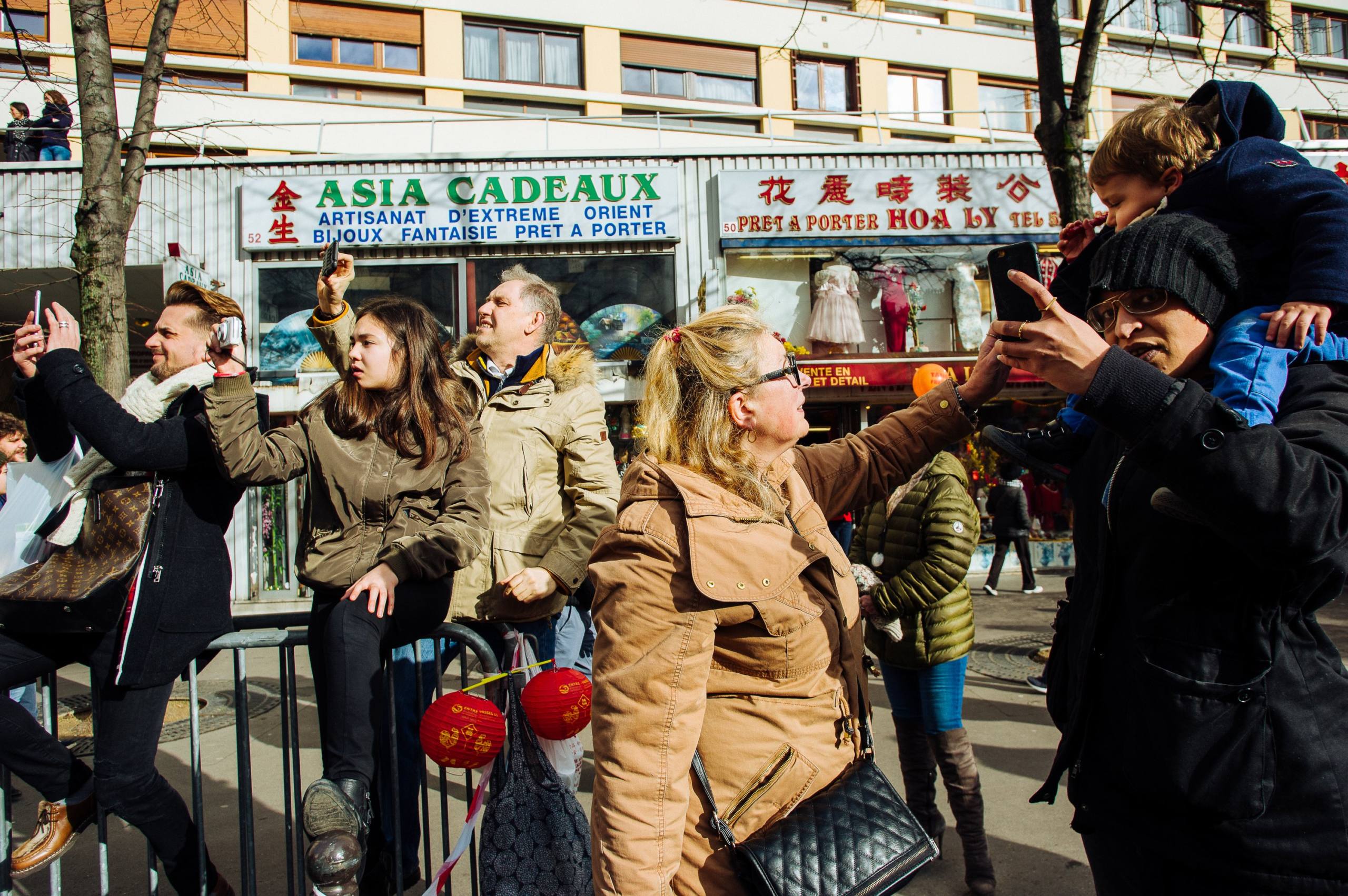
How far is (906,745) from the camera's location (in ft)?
11.8

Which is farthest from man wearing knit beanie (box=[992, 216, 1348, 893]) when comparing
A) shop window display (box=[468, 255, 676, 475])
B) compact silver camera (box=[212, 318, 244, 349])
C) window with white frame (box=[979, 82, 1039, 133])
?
window with white frame (box=[979, 82, 1039, 133])

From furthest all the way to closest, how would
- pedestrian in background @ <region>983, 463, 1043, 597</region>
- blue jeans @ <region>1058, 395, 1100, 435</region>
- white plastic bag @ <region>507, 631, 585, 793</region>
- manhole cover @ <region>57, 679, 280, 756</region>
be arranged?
pedestrian in background @ <region>983, 463, 1043, 597</region> → manhole cover @ <region>57, 679, 280, 756</region> → white plastic bag @ <region>507, 631, 585, 793</region> → blue jeans @ <region>1058, 395, 1100, 435</region>

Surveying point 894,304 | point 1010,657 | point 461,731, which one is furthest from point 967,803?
point 894,304

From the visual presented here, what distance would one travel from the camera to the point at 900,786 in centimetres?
451

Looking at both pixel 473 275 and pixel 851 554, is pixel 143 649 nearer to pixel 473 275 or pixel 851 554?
pixel 851 554

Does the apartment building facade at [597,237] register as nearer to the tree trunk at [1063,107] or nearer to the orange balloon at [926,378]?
the tree trunk at [1063,107]

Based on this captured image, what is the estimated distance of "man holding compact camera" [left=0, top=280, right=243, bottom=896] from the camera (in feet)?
8.97

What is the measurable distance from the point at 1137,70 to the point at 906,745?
25135 mm

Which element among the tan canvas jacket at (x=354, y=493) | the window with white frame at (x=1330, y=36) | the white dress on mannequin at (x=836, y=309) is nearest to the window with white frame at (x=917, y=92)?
the white dress on mannequin at (x=836, y=309)

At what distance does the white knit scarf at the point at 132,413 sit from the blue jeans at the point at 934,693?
2.96 meters

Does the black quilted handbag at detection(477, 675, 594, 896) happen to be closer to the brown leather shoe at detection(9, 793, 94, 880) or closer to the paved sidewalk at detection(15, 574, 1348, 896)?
the paved sidewalk at detection(15, 574, 1348, 896)

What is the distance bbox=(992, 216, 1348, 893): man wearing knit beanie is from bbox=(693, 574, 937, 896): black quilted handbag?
0.38 m

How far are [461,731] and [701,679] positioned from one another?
960 mm

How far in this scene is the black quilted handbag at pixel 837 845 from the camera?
5.47 ft
